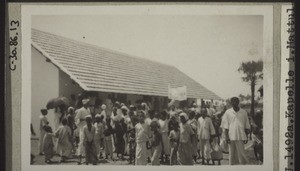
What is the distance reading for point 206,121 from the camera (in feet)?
6.54

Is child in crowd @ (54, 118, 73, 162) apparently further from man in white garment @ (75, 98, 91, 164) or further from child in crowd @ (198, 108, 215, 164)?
child in crowd @ (198, 108, 215, 164)

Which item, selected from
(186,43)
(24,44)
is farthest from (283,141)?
(24,44)

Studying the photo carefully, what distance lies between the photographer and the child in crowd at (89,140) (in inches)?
77.8

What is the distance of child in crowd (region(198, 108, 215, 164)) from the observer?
78.2 inches

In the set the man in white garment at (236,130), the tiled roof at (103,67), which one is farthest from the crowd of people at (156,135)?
the tiled roof at (103,67)

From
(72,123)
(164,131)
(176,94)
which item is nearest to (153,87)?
(176,94)

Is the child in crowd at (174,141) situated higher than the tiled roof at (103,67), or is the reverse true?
the tiled roof at (103,67)

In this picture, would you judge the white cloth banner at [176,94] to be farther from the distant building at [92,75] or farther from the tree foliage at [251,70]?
the tree foliage at [251,70]

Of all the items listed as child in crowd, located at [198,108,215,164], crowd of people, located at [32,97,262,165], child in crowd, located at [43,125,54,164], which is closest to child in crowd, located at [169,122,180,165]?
crowd of people, located at [32,97,262,165]

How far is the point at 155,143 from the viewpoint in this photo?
1990 mm

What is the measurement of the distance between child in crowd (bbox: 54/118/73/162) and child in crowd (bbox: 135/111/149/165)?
36 centimetres

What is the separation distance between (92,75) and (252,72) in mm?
859

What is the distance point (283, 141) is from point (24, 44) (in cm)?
149

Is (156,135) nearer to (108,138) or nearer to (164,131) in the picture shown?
(164,131)
